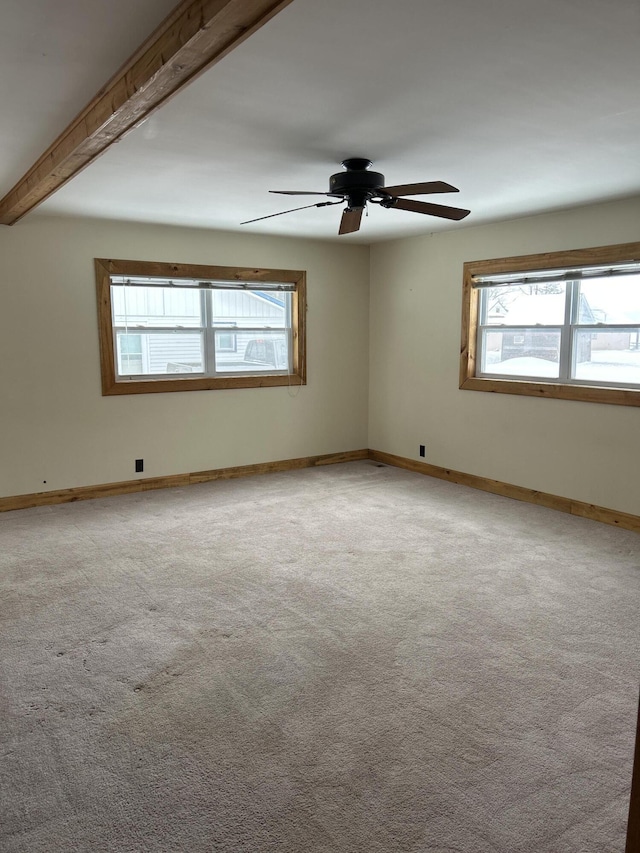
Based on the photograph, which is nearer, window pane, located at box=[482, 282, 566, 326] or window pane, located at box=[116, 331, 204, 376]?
window pane, located at box=[482, 282, 566, 326]

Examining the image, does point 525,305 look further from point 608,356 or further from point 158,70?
point 158,70

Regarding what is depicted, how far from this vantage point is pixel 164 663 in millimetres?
2783

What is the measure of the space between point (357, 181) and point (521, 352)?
8.83 ft

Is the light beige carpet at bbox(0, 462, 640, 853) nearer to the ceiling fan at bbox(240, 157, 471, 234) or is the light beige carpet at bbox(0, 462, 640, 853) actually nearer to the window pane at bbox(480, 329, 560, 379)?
the window pane at bbox(480, 329, 560, 379)

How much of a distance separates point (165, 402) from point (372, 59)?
13.5 ft

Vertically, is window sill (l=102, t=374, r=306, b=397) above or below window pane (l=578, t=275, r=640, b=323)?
below

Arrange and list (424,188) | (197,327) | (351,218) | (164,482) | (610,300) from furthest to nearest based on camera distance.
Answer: (197,327)
(164,482)
(610,300)
(351,218)
(424,188)

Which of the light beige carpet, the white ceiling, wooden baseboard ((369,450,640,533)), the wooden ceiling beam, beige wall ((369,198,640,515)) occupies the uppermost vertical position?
the white ceiling

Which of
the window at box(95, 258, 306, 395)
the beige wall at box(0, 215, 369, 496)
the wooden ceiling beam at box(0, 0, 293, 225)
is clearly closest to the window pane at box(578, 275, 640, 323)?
the beige wall at box(0, 215, 369, 496)

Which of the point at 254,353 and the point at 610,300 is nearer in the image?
the point at 610,300

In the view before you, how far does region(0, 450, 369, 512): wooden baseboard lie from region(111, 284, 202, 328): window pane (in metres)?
1.47

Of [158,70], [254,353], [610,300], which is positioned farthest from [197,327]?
[158,70]

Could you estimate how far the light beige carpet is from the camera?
6.22ft

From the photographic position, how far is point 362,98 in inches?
98.8
